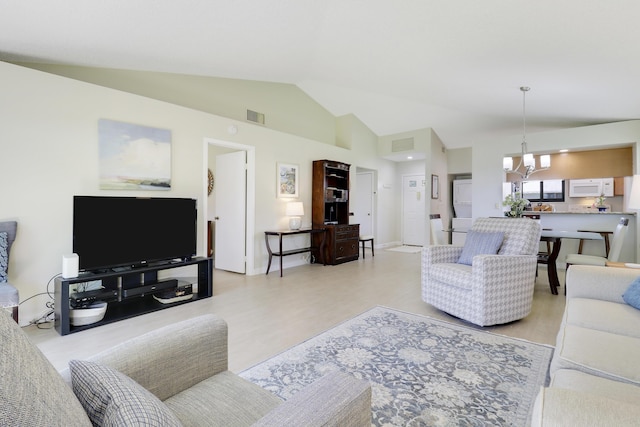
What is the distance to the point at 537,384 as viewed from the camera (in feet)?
6.44

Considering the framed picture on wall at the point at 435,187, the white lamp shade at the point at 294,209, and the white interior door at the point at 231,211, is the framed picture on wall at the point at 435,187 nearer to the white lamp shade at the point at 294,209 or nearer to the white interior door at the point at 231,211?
the white lamp shade at the point at 294,209

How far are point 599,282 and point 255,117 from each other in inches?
193

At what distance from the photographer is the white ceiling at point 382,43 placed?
2.52 m

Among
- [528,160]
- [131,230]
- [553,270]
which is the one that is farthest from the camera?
[528,160]

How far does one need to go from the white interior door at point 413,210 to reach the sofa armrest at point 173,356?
7.88m

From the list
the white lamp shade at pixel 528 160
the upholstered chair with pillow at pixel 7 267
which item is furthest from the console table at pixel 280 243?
the white lamp shade at pixel 528 160

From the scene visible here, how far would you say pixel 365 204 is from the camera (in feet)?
27.1

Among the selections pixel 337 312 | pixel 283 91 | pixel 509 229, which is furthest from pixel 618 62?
pixel 283 91

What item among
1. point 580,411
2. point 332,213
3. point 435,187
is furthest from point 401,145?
point 580,411

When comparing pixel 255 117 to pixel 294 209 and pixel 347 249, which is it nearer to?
pixel 294 209

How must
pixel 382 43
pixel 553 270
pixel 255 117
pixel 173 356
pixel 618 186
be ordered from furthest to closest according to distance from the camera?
pixel 618 186 → pixel 255 117 → pixel 553 270 → pixel 382 43 → pixel 173 356

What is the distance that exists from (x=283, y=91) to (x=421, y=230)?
5158 millimetres

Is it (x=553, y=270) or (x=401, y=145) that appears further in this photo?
(x=401, y=145)

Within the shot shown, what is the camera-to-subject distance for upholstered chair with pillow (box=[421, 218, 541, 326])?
282cm
